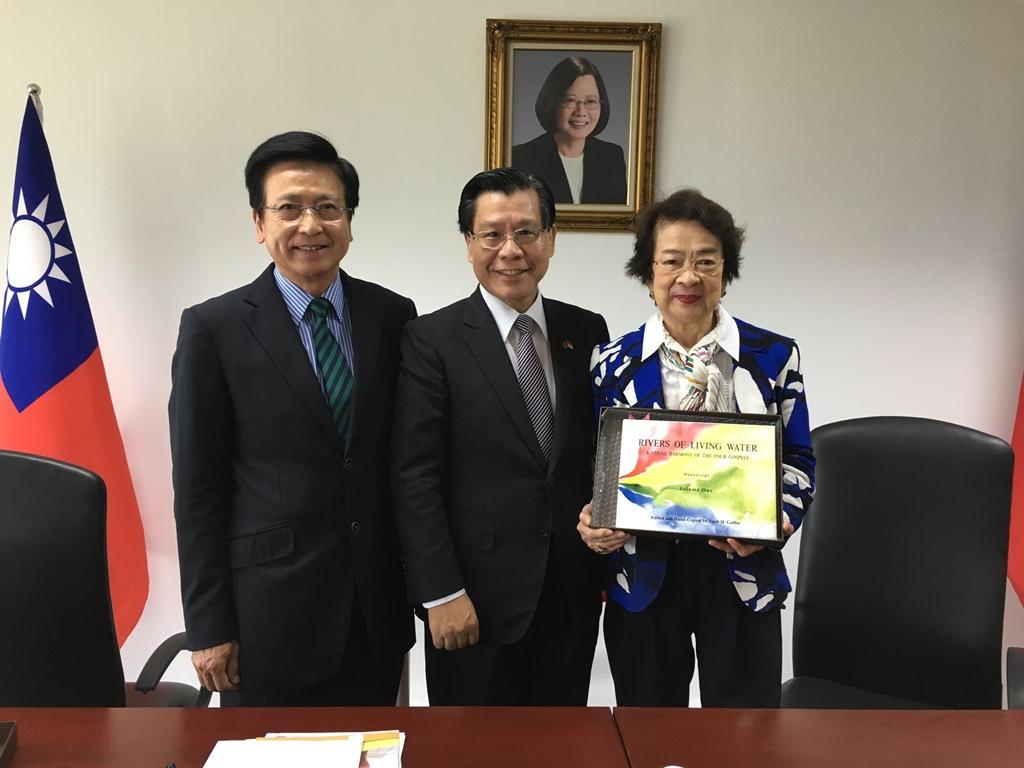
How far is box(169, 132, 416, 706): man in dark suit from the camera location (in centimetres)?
155

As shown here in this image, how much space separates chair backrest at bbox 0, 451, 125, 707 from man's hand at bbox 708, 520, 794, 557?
1.32m

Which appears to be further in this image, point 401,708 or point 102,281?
point 102,281

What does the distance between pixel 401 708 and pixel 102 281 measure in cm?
213

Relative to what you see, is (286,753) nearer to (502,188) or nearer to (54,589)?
(54,589)

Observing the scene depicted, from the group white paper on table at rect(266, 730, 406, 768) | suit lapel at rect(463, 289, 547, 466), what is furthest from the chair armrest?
suit lapel at rect(463, 289, 547, 466)

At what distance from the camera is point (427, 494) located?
1.58 meters

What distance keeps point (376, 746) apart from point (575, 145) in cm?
209

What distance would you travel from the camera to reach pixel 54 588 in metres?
1.59

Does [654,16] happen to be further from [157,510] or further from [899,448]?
[157,510]

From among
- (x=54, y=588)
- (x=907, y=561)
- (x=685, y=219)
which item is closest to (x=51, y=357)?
(x=54, y=588)

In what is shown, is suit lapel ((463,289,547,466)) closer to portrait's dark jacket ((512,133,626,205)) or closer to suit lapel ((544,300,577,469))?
suit lapel ((544,300,577,469))

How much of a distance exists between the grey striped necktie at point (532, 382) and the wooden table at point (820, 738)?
2.00ft

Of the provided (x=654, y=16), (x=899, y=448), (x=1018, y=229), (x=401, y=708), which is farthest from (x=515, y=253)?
(x=1018, y=229)

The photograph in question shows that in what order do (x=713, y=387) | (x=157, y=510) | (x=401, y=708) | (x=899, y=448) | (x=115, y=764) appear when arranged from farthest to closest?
(x=157, y=510), (x=899, y=448), (x=713, y=387), (x=401, y=708), (x=115, y=764)
